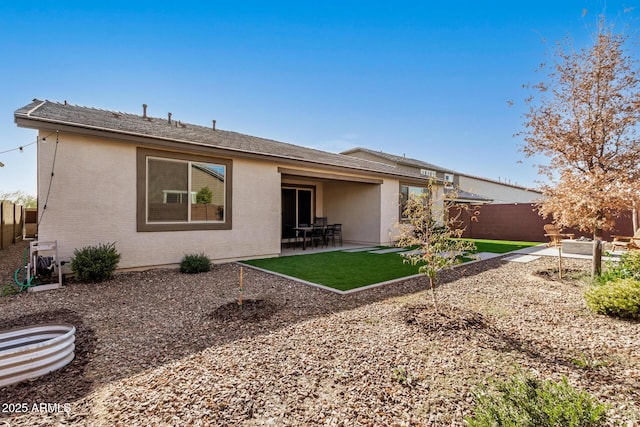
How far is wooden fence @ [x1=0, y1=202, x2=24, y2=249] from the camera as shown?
11.4 metres

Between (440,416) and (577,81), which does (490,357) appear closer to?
(440,416)

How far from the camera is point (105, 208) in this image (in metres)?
6.89

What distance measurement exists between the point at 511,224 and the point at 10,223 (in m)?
24.2

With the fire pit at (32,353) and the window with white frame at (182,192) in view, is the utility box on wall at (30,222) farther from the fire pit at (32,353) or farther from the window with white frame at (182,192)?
the fire pit at (32,353)

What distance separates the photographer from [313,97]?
43.3 feet

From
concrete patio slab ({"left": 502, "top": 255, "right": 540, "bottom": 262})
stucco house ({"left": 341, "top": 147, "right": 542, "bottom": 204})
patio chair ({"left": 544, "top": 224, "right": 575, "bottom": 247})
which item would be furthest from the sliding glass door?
patio chair ({"left": 544, "top": 224, "right": 575, "bottom": 247})

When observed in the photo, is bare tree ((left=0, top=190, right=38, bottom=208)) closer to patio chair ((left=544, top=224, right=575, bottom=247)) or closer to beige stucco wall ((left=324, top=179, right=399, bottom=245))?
beige stucco wall ((left=324, top=179, right=399, bottom=245))

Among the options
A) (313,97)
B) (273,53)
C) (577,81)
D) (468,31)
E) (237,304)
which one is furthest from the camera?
(313,97)

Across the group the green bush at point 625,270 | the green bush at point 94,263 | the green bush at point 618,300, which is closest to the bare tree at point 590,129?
the green bush at point 625,270

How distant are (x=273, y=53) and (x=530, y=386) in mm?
11235

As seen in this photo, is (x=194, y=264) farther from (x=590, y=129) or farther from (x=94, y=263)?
(x=590, y=129)

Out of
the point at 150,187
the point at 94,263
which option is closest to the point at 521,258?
the point at 150,187

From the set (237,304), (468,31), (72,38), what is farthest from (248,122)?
(237,304)

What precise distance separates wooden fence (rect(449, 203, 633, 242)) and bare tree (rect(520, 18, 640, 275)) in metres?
8.58
